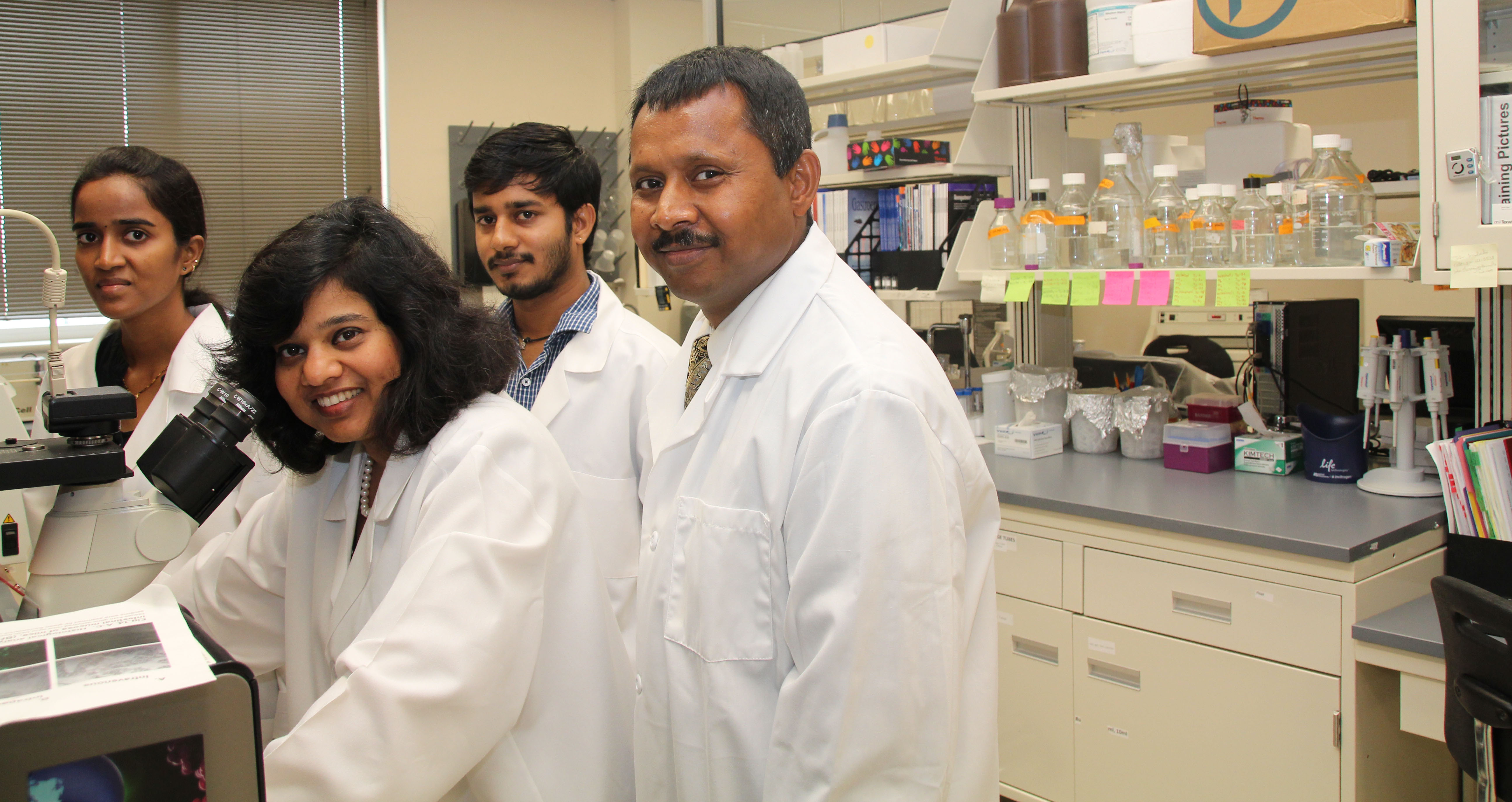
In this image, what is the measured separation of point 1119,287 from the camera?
230cm

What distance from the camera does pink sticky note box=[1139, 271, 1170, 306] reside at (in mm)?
2184

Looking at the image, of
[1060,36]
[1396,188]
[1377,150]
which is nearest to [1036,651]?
[1396,188]

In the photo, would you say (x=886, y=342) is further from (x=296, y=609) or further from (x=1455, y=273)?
(x=1455, y=273)

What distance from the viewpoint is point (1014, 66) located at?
8.35ft

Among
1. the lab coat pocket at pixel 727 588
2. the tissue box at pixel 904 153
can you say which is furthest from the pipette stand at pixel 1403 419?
the lab coat pocket at pixel 727 588

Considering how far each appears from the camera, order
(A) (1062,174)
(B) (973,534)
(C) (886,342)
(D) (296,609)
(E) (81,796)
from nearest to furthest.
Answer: (E) (81,796) < (C) (886,342) < (B) (973,534) < (D) (296,609) < (A) (1062,174)

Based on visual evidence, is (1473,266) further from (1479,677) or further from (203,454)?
(203,454)

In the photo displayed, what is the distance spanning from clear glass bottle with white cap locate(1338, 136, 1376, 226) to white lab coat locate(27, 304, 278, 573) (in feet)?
6.72

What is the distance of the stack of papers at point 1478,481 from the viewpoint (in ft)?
5.98

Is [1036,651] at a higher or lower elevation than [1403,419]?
lower

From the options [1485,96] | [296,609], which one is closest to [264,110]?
[296,609]

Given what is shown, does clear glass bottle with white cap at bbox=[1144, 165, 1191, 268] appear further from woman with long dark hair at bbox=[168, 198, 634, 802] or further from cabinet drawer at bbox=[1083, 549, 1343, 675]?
woman with long dark hair at bbox=[168, 198, 634, 802]

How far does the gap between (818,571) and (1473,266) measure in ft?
5.02

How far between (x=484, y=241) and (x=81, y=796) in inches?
59.6
